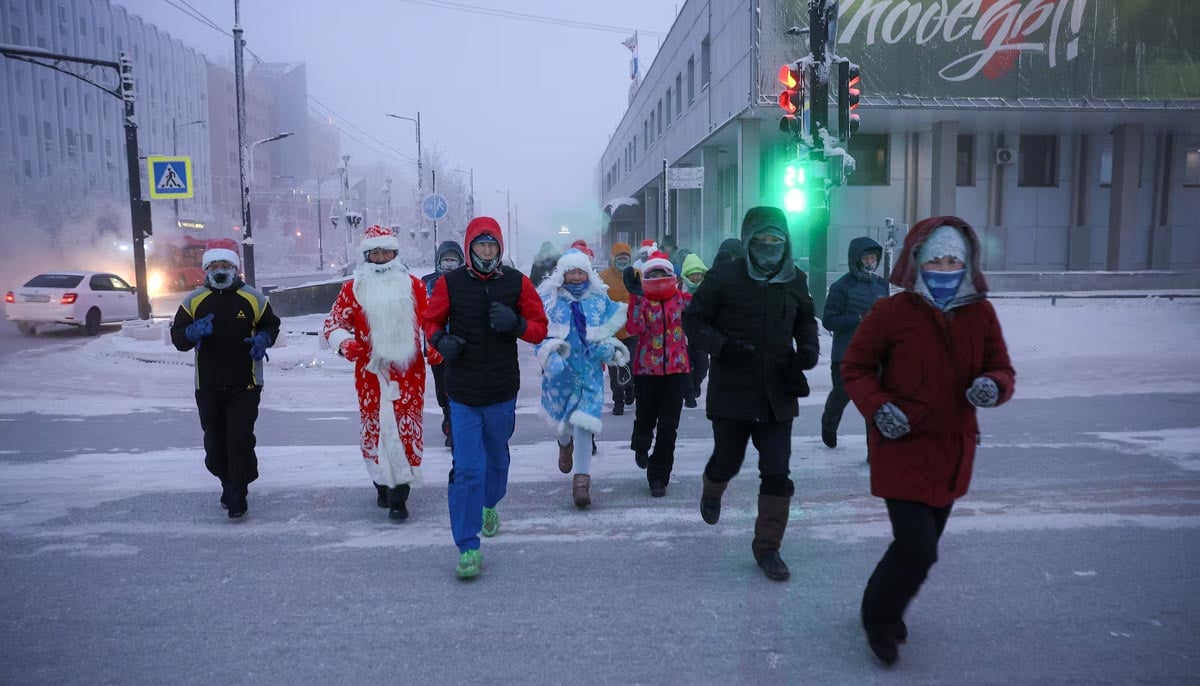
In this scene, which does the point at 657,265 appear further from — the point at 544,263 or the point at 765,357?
the point at 544,263

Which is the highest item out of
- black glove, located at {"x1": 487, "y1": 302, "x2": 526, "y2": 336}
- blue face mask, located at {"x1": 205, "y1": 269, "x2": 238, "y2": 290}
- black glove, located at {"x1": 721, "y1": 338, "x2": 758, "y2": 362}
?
blue face mask, located at {"x1": 205, "y1": 269, "x2": 238, "y2": 290}

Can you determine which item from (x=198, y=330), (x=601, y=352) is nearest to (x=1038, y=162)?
(x=601, y=352)

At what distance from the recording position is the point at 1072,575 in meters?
4.36

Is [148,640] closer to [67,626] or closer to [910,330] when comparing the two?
[67,626]

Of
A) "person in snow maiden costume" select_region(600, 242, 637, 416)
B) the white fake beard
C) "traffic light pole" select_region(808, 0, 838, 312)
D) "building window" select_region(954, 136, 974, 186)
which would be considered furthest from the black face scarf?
"building window" select_region(954, 136, 974, 186)

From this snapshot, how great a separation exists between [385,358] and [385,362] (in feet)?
0.11

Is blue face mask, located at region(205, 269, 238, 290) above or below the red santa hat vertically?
below

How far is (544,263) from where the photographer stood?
507 inches

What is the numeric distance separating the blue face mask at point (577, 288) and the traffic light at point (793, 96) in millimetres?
7118

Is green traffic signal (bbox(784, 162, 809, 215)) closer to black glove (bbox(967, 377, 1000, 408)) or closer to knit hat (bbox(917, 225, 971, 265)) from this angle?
knit hat (bbox(917, 225, 971, 265))

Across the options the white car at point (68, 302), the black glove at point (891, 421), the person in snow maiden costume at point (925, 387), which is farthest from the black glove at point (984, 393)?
the white car at point (68, 302)

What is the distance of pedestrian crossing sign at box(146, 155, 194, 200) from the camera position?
16453 millimetres

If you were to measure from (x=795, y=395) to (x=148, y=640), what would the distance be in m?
3.53

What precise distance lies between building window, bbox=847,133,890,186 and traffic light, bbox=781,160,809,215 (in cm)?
1490
